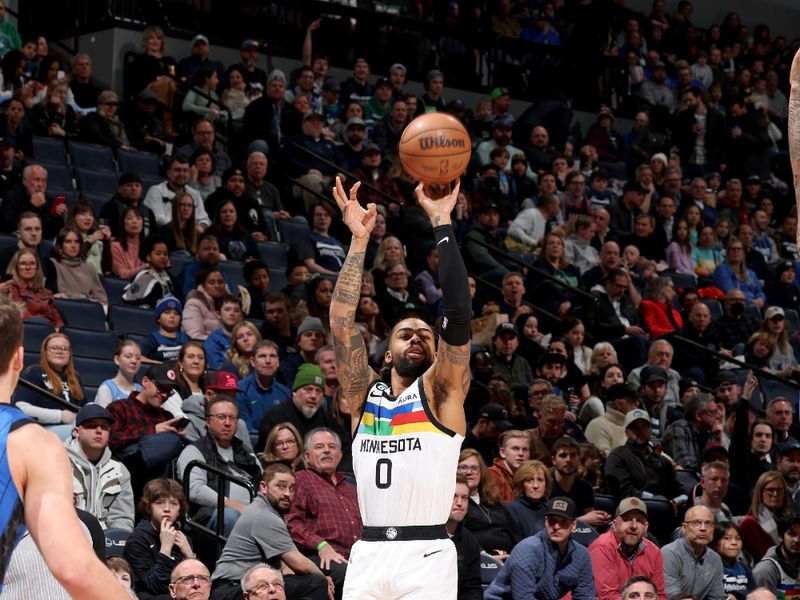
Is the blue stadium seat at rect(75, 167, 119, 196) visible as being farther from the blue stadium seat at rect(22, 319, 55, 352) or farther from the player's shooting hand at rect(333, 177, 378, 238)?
the player's shooting hand at rect(333, 177, 378, 238)

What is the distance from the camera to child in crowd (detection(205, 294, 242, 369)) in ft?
38.4

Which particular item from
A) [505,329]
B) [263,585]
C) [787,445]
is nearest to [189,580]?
[263,585]

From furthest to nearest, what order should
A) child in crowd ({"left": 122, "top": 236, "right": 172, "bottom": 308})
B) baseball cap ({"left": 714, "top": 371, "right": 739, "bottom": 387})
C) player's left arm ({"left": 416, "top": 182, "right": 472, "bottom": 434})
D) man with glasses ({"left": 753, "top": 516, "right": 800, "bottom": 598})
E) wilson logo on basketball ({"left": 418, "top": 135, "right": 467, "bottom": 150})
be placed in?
baseball cap ({"left": 714, "top": 371, "right": 739, "bottom": 387})
child in crowd ({"left": 122, "top": 236, "right": 172, "bottom": 308})
man with glasses ({"left": 753, "top": 516, "right": 800, "bottom": 598})
wilson logo on basketball ({"left": 418, "top": 135, "right": 467, "bottom": 150})
player's left arm ({"left": 416, "top": 182, "right": 472, "bottom": 434})

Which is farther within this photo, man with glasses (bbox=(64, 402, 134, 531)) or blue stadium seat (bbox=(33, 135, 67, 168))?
blue stadium seat (bbox=(33, 135, 67, 168))

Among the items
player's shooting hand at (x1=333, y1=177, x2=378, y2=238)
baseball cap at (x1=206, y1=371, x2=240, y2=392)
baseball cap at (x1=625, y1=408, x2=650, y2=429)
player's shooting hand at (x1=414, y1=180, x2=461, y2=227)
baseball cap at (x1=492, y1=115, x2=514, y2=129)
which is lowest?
baseball cap at (x1=625, y1=408, x2=650, y2=429)

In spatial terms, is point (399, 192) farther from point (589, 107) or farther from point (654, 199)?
point (589, 107)

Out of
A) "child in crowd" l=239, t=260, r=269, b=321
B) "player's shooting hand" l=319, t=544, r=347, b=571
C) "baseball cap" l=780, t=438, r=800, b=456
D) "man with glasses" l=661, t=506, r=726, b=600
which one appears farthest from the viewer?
"child in crowd" l=239, t=260, r=269, b=321

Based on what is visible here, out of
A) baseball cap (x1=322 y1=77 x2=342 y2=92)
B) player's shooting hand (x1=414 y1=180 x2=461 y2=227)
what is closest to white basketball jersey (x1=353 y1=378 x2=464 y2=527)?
player's shooting hand (x1=414 y1=180 x2=461 y2=227)

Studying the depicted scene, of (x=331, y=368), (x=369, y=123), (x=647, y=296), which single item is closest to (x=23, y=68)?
(x=369, y=123)

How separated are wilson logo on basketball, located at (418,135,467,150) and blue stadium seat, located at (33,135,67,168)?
326 inches

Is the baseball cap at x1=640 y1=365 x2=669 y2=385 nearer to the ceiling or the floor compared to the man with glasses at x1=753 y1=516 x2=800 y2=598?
nearer to the ceiling

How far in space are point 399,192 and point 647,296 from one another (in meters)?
3.23

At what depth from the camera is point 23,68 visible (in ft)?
49.4

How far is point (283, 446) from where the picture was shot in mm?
9617
